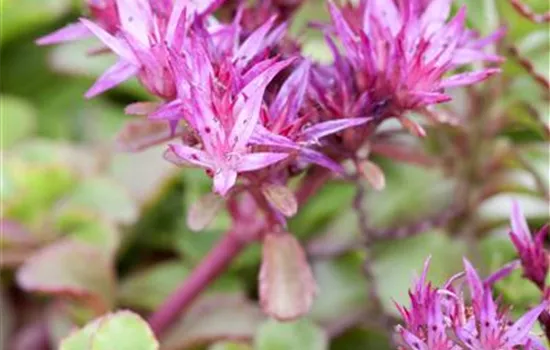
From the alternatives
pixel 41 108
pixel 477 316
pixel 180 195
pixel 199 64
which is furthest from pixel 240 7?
pixel 41 108

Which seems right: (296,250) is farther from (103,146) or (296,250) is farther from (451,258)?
(103,146)

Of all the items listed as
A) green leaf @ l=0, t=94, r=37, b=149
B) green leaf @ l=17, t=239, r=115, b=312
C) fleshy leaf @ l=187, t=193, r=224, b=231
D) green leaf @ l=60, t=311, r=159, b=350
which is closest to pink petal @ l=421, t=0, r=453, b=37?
fleshy leaf @ l=187, t=193, r=224, b=231

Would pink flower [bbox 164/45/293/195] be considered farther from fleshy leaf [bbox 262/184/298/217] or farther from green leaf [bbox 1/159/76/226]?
green leaf [bbox 1/159/76/226]

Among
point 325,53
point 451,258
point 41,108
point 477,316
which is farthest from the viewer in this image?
point 41,108

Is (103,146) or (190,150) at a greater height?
(190,150)

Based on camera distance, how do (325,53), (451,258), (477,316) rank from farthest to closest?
(325,53), (451,258), (477,316)

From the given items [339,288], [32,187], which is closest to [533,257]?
[339,288]

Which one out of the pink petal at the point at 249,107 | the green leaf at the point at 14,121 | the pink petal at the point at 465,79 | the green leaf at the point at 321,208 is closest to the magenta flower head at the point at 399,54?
the pink petal at the point at 465,79
